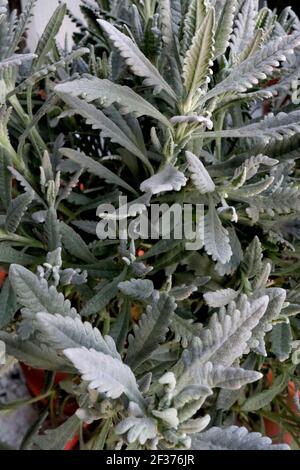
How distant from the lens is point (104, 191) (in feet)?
1.93

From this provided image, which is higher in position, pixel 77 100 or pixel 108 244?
pixel 77 100

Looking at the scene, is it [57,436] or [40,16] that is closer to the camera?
[57,436]

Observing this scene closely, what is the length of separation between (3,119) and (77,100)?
2.5 inches

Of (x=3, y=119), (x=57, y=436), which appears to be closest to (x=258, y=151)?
(x=3, y=119)

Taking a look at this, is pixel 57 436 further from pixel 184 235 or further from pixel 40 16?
pixel 40 16

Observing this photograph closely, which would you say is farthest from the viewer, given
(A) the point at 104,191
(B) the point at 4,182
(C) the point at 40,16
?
(C) the point at 40,16

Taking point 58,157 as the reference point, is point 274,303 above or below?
below

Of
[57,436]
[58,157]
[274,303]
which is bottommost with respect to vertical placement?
[57,436]

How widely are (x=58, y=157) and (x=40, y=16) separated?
36 cm

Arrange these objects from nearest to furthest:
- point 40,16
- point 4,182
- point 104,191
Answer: point 4,182 < point 104,191 < point 40,16

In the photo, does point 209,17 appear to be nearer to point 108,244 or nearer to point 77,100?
point 77,100

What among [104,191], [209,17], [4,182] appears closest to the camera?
[209,17]
